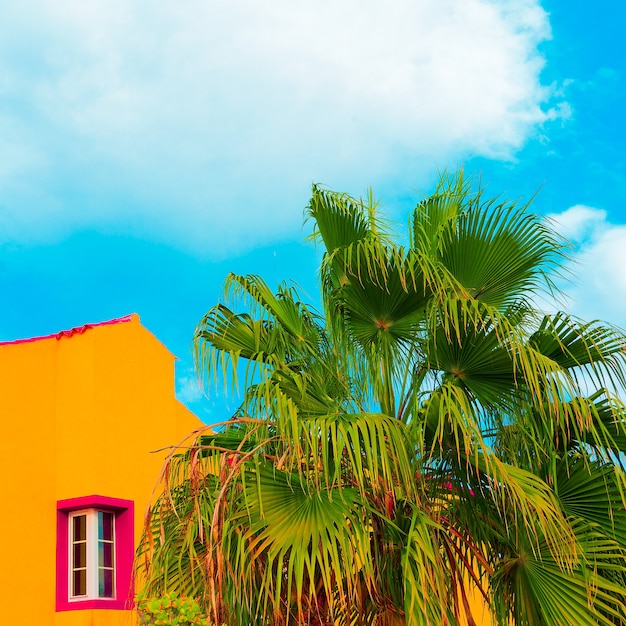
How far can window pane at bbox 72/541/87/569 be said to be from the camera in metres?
12.8

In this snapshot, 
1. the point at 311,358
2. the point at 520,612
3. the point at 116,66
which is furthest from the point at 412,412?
the point at 116,66

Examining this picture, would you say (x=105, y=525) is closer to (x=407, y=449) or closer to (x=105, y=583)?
(x=105, y=583)

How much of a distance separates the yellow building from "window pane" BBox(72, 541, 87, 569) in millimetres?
13

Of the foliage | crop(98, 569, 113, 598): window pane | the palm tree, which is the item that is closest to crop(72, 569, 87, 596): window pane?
crop(98, 569, 113, 598): window pane

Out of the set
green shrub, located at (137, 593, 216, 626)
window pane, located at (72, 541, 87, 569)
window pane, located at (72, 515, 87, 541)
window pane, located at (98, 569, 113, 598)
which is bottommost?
green shrub, located at (137, 593, 216, 626)

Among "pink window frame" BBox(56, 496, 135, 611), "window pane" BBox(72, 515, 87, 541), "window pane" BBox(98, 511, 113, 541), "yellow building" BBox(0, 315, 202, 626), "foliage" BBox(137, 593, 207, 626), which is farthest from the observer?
"window pane" BBox(98, 511, 113, 541)

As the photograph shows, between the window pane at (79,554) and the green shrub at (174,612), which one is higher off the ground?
the window pane at (79,554)

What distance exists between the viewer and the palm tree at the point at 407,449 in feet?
26.6

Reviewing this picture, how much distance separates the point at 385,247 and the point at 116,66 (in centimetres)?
1129

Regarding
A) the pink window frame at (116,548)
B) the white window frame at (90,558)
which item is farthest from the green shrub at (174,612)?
the white window frame at (90,558)

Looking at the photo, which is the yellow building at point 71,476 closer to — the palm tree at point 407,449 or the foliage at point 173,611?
the palm tree at point 407,449

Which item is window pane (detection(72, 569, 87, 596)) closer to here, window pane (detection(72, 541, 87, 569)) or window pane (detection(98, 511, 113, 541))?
window pane (detection(72, 541, 87, 569))

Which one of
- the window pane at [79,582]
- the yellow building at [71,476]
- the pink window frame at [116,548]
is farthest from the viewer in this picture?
the window pane at [79,582]

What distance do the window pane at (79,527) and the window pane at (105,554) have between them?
246mm
